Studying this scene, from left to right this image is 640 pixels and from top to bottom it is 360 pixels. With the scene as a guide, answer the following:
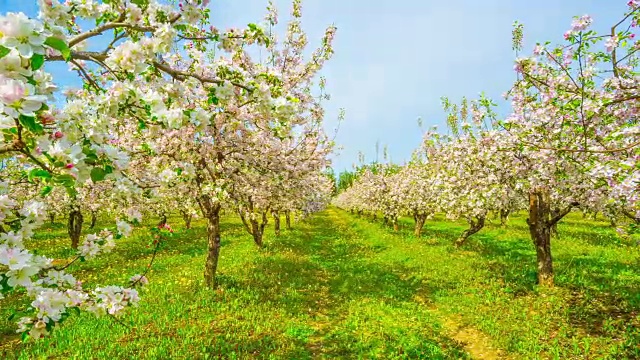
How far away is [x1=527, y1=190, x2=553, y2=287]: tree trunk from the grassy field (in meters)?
0.66

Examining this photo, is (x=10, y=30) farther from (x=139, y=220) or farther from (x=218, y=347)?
(x=218, y=347)

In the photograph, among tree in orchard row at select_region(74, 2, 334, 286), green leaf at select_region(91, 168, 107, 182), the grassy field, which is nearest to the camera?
green leaf at select_region(91, 168, 107, 182)

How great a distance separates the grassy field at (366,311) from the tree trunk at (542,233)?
66 cm

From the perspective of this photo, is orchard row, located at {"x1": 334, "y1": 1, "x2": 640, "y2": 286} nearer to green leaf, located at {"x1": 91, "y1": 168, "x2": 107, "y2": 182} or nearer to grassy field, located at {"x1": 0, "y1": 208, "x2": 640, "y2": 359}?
grassy field, located at {"x1": 0, "y1": 208, "x2": 640, "y2": 359}

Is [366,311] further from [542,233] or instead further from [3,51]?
[3,51]

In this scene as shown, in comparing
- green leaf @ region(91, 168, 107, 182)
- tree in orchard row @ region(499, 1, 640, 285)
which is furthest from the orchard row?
green leaf @ region(91, 168, 107, 182)

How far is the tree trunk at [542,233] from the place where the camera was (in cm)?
1415

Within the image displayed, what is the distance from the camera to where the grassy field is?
932cm

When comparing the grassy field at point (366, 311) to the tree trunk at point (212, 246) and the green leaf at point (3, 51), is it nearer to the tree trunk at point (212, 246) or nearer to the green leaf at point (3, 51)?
the tree trunk at point (212, 246)

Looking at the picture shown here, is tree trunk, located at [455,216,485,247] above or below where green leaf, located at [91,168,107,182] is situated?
below

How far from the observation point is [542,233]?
1439cm

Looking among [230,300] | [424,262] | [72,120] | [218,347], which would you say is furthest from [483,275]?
[72,120]

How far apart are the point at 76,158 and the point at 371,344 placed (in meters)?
9.17

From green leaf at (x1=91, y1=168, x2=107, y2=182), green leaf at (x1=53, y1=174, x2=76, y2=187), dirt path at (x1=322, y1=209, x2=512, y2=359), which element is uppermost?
green leaf at (x1=91, y1=168, x2=107, y2=182)
